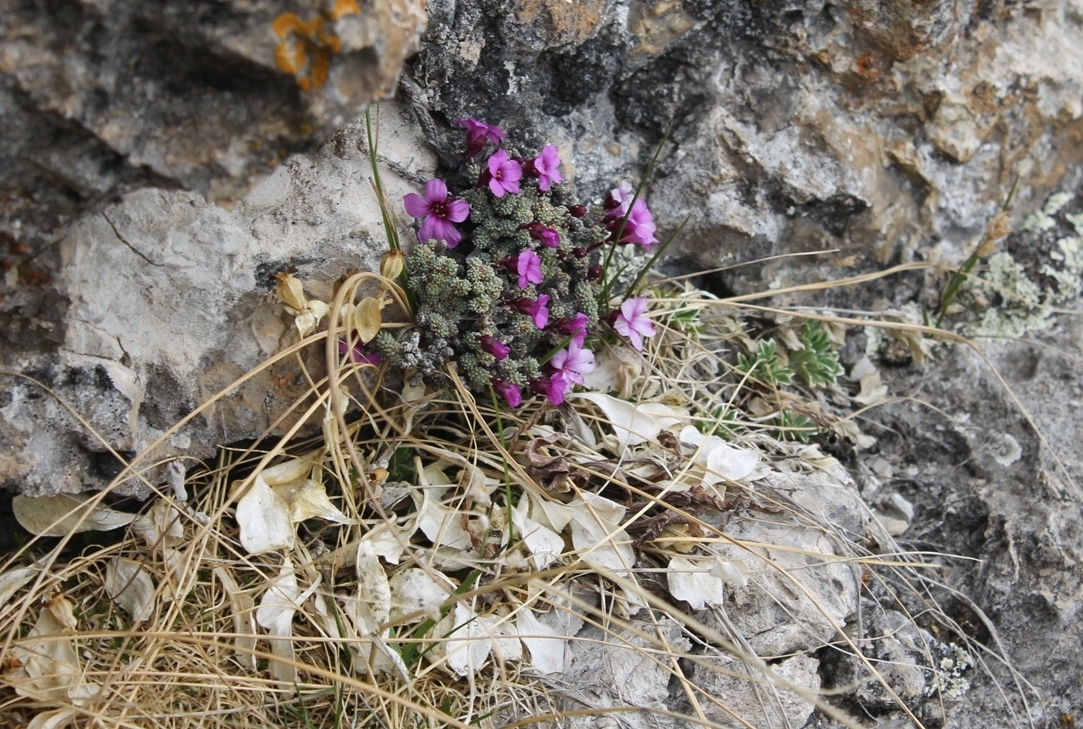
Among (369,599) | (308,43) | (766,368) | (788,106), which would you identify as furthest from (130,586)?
(788,106)

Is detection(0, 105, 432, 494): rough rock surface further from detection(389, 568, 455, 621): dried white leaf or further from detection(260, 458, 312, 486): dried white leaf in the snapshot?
detection(389, 568, 455, 621): dried white leaf

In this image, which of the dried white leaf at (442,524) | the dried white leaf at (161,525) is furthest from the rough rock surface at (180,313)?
the dried white leaf at (442,524)

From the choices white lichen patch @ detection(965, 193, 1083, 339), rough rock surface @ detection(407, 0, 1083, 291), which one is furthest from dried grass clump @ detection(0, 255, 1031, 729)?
white lichen patch @ detection(965, 193, 1083, 339)

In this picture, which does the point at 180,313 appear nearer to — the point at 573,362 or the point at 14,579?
the point at 14,579

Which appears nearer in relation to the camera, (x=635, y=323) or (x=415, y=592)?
(x=415, y=592)

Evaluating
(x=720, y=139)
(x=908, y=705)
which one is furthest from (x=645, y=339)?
(x=908, y=705)

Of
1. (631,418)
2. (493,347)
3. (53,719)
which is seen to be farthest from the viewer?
(631,418)
